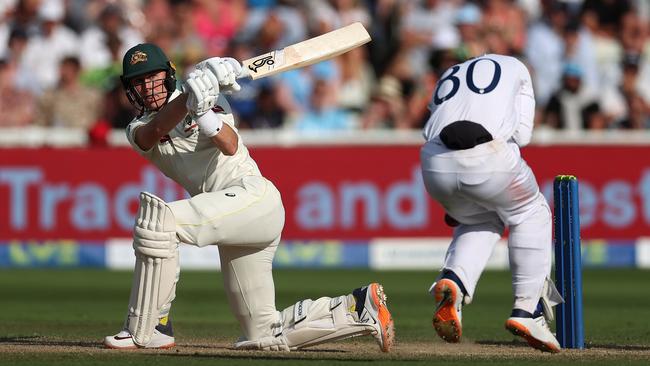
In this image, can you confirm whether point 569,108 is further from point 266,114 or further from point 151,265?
point 151,265

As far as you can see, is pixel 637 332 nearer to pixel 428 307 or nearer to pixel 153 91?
pixel 428 307

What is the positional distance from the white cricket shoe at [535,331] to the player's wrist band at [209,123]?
135cm

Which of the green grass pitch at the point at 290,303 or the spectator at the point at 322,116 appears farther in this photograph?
the spectator at the point at 322,116

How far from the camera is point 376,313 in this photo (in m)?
5.27

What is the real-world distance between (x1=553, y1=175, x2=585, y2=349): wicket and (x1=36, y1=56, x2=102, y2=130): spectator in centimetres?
675

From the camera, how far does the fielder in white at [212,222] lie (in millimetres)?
A: 5082

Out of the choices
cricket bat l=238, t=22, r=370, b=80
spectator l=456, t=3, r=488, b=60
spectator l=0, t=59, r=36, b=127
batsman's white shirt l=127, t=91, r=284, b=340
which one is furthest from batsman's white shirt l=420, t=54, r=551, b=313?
spectator l=0, t=59, r=36, b=127

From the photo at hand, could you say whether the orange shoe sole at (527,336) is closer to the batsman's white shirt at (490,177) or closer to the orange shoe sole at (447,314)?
the batsman's white shirt at (490,177)

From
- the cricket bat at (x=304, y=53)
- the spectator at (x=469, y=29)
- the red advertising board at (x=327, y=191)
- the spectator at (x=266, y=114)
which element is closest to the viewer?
the cricket bat at (x=304, y=53)

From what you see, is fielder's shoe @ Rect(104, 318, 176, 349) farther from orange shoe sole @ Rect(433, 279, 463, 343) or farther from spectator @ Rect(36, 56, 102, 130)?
A: spectator @ Rect(36, 56, 102, 130)

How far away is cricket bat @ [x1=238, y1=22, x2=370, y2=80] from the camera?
555 centimetres

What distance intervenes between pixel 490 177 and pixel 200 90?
3.79 ft

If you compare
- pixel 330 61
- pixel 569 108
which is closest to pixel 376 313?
pixel 569 108

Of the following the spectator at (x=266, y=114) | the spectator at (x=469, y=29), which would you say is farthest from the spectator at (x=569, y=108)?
the spectator at (x=266, y=114)
